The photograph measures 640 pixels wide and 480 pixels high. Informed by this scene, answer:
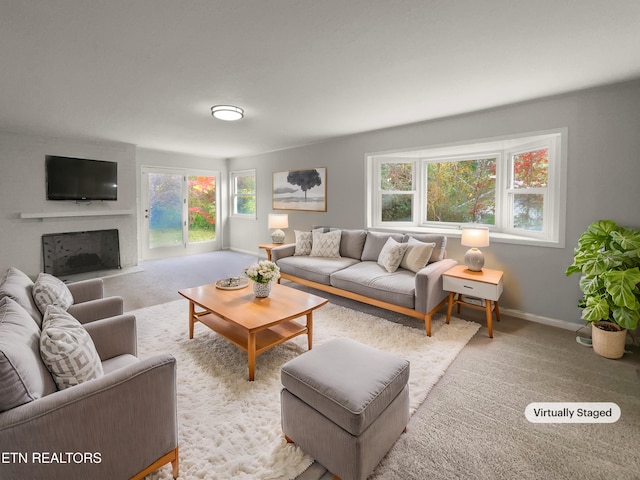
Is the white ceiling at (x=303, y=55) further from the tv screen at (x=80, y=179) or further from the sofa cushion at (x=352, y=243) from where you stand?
the sofa cushion at (x=352, y=243)

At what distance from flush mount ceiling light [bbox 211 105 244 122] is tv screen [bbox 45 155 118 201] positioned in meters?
3.20

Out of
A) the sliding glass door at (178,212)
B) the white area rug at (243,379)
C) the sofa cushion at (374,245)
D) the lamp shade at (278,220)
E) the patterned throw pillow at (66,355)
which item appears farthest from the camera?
the sliding glass door at (178,212)

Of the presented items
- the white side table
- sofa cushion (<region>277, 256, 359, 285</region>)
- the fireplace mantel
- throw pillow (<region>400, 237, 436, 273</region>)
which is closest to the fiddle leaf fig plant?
the white side table

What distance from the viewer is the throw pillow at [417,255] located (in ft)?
11.6

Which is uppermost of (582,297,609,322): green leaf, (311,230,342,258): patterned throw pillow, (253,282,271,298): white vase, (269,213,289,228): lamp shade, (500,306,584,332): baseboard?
(269,213,289,228): lamp shade

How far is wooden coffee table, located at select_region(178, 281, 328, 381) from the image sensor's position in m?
2.34

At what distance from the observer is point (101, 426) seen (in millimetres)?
1195

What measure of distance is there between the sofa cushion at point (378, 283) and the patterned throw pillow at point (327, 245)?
24.1 inches

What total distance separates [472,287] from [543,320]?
3.25ft

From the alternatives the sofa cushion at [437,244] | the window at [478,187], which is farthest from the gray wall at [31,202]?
the sofa cushion at [437,244]

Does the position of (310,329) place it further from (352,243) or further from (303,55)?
(303,55)

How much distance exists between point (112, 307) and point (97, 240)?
13.9ft

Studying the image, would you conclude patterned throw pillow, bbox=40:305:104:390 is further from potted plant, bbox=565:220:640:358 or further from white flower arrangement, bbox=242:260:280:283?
potted plant, bbox=565:220:640:358

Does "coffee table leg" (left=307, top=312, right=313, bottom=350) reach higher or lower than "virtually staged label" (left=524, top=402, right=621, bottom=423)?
higher
